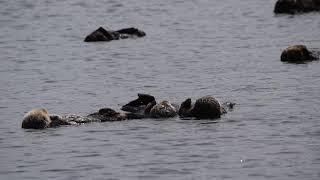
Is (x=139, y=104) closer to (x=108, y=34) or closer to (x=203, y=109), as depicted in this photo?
(x=203, y=109)

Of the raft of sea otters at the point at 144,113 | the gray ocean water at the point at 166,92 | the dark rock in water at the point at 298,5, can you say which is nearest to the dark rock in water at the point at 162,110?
the raft of sea otters at the point at 144,113

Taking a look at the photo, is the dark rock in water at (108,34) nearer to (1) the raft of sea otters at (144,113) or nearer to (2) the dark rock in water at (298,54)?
(2) the dark rock in water at (298,54)

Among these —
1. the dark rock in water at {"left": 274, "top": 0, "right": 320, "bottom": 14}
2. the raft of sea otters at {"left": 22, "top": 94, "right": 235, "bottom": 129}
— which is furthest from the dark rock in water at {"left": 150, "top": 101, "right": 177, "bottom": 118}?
the dark rock in water at {"left": 274, "top": 0, "right": 320, "bottom": 14}

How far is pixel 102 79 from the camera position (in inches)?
1480

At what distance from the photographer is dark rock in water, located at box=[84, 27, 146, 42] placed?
48.6 m

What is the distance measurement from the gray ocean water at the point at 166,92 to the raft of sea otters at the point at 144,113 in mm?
341

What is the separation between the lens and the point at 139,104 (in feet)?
98.4

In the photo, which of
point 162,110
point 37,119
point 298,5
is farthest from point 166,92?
point 298,5

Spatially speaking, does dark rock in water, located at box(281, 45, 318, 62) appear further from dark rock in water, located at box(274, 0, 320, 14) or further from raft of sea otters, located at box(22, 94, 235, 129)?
dark rock in water, located at box(274, 0, 320, 14)

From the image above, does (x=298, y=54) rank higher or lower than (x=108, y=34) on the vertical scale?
lower

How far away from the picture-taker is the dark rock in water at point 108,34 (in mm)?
48594

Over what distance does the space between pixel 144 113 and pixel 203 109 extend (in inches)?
68.5

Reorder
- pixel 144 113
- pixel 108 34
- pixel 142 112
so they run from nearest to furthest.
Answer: pixel 144 113, pixel 142 112, pixel 108 34

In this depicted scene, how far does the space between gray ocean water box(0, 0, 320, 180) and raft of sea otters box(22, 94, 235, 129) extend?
0.34 meters
